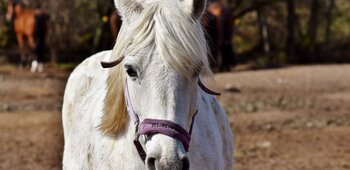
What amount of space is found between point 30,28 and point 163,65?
18213 millimetres

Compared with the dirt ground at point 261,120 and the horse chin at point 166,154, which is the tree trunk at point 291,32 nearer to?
the dirt ground at point 261,120

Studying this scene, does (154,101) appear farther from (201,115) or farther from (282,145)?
(282,145)

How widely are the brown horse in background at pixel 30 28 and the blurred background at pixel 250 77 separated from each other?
0.21 feet

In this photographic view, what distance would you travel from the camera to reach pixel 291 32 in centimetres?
2394

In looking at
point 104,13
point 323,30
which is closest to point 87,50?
point 104,13

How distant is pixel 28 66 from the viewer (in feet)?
72.3

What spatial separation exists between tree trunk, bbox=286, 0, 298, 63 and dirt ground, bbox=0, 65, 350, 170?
532 centimetres

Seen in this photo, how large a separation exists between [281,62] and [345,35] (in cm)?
243

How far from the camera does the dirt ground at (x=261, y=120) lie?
9.14 meters

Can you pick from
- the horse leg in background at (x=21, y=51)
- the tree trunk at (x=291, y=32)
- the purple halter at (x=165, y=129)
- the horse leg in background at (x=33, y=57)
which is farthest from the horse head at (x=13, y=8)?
the purple halter at (x=165, y=129)

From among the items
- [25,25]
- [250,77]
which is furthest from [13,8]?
[250,77]

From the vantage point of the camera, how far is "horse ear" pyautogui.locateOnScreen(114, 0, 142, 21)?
12.5 ft

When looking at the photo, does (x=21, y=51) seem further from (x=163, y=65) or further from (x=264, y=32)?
(x=163, y=65)

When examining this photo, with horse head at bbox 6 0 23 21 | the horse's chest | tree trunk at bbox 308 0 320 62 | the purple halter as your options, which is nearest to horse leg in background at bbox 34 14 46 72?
the horse's chest
